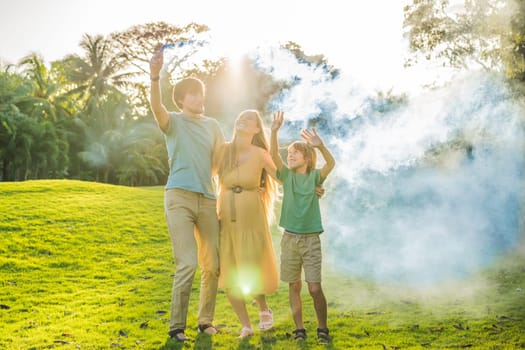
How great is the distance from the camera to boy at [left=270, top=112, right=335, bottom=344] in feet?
18.5

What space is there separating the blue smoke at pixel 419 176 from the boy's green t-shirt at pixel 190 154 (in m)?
5.25

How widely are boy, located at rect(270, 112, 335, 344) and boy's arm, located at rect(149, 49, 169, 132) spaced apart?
112cm

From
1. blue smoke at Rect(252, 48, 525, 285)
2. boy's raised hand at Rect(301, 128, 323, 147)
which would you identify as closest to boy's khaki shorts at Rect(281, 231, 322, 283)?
boy's raised hand at Rect(301, 128, 323, 147)

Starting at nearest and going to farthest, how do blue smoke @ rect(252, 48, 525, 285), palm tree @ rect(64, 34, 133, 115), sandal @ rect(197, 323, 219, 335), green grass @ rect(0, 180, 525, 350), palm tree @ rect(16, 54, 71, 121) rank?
sandal @ rect(197, 323, 219, 335), green grass @ rect(0, 180, 525, 350), blue smoke @ rect(252, 48, 525, 285), palm tree @ rect(16, 54, 71, 121), palm tree @ rect(64, 34, 133, 115)

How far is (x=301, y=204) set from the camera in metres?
5.72

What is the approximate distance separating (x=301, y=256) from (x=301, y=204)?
0.52 meters

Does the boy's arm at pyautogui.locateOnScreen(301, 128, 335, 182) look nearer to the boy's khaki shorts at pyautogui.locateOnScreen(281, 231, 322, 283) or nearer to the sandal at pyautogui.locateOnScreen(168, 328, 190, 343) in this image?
the boy's khaki shorts at pyautogui.locateOnScreen(281, 231, 322, 283)

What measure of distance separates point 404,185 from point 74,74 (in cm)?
3523

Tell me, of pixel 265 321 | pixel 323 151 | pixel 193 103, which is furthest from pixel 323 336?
pixel 193 103

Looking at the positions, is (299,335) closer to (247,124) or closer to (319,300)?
(319,300)

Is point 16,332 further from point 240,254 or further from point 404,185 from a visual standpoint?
point 404,185

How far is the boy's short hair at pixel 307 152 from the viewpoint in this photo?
19.3 feet

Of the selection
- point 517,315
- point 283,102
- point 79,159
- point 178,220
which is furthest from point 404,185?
point 79,159

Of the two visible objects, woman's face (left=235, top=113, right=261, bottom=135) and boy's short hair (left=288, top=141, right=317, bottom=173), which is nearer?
boy's short hair (left=288, top=141, right=317, bottom=173)
